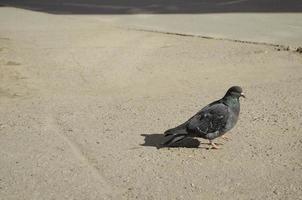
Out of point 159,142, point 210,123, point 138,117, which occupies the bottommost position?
point 138,117

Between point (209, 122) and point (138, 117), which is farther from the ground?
point (209, 122)

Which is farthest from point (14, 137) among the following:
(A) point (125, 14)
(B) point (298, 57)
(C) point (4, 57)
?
(A) point (125, 14)

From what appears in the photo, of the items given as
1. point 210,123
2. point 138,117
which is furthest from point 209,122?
point 138,117

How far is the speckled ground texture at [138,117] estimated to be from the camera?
5496 mm

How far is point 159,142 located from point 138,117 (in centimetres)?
89

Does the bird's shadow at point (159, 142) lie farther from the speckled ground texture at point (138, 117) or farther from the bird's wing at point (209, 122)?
the bird's wing at point (209, 122)

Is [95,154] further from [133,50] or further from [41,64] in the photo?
[133,50]

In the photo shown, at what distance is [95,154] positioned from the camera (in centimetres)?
618

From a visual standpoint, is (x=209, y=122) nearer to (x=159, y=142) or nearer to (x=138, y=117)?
(x=159, y=142)

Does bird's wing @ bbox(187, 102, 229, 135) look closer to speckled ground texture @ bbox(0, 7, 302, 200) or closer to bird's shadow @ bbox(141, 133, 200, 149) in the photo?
speckled ground texture @ bbox(0, 7, 302, 200)

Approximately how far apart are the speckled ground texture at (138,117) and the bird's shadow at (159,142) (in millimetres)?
33

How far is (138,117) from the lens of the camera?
23.9 ft

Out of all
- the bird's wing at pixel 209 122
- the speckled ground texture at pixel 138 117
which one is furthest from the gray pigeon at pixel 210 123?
the speckled ground texture at pixel 138 117

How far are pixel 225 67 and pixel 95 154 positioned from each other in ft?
13.4
